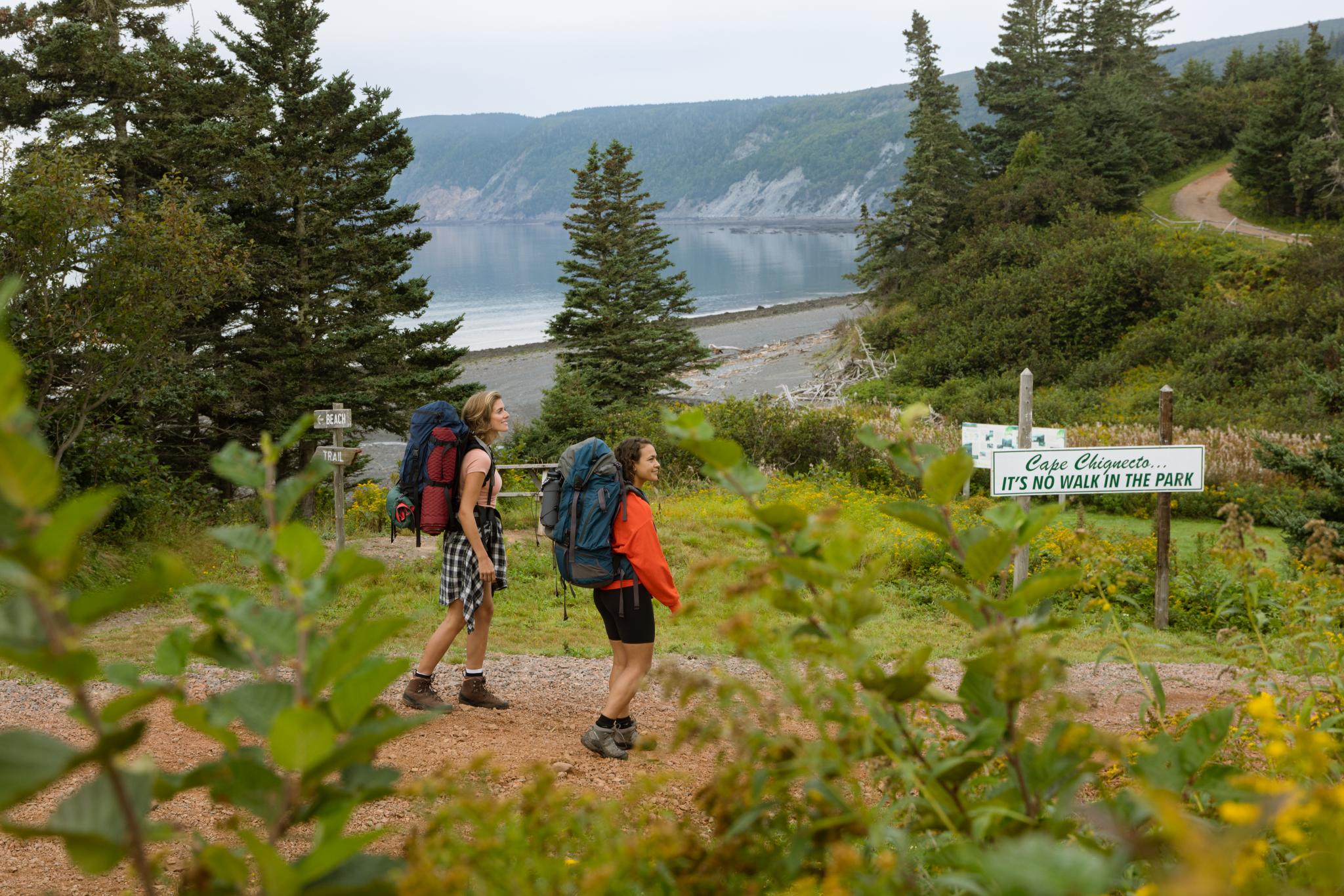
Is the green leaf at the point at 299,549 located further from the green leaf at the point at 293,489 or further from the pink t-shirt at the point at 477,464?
the pink t-shirt at the point at 477,464

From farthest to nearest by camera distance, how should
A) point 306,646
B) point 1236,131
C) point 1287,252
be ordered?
point 1236,131, point 1287,252, point 306,646

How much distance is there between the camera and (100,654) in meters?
6.69

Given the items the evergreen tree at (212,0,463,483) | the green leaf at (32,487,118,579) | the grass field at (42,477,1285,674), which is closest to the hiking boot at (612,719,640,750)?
the grass field at (42,477,1285,674)

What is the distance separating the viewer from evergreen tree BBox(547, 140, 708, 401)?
1040 inches

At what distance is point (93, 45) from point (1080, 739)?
21663 millimetres

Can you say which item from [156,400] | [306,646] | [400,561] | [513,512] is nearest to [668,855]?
[306,646]

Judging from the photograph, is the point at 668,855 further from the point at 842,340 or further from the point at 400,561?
the point at 842,340

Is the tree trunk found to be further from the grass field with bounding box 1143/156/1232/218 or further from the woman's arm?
the grass field with bounding box 1143/156/1232/218

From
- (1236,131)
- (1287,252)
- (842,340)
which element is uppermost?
(1236,131)

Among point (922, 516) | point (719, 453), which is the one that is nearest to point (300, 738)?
point (719, 453)

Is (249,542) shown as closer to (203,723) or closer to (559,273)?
(203,723)

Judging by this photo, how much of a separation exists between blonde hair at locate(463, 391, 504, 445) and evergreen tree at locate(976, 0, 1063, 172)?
1440 inches

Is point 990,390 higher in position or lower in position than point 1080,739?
lower

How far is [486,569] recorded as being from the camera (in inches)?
192
